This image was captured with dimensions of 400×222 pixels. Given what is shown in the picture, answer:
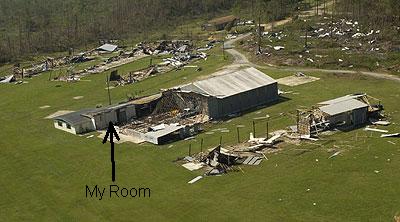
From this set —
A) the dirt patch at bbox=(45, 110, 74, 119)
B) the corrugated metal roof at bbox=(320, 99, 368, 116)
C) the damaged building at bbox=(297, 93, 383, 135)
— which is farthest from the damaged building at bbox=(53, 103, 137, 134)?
the corrugated metal roof at bbox=(320, 99, 368, 116)

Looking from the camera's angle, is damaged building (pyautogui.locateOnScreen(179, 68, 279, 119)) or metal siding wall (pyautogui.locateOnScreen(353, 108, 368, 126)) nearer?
metal siding wall (pyautogui.locateOnScreen(353, 108, 368, 126))

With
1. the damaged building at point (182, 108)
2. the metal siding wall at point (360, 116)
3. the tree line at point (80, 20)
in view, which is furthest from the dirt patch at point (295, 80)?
the tree line at point (80, 20)

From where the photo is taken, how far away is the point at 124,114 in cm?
5975

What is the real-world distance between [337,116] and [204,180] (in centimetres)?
1687

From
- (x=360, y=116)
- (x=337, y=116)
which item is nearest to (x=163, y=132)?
(x=337, y=116)

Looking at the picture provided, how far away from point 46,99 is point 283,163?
138 ft

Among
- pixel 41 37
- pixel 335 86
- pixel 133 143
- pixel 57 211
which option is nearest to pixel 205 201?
pixel 57 211

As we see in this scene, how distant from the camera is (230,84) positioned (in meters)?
62.2

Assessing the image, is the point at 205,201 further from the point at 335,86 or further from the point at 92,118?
the point at 335,86

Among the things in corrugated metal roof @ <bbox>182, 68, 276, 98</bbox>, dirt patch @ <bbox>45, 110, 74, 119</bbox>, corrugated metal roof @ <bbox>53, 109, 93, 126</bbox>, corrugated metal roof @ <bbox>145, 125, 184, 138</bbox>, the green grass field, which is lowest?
dirt patch @ <bbox>45, 110, 74, 119</bbox>

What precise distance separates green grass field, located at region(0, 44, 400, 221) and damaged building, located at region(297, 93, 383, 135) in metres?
1.76

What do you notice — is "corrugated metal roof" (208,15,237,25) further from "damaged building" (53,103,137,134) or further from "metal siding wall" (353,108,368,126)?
"metal siding wall" (353,108,368,126)

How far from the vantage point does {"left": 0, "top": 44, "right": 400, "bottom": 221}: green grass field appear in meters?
36.6

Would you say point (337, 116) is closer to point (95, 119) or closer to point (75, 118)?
point (95, 119)
